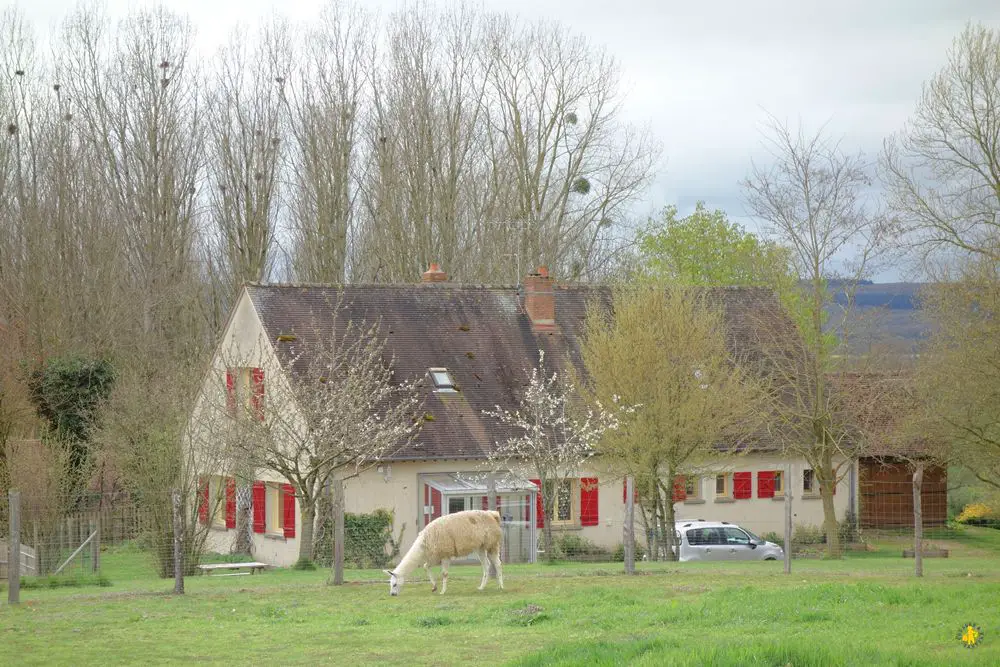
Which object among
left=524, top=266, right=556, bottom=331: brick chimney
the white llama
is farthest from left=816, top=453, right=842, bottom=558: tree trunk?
the white llama

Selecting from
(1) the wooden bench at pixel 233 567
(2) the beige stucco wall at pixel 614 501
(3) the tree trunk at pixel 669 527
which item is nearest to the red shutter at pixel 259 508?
Result: (2) the beige stucco wall at pixel 614 501

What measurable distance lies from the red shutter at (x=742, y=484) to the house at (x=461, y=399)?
0.04m

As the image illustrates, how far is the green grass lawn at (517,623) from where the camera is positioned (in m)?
11.4

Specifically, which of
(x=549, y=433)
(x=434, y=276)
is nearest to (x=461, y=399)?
(x=549, y=433)

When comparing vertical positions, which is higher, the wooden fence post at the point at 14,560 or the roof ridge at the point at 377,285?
the roof ridge at the point at 377,285

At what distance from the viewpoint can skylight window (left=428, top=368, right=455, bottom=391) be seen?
35062 mm

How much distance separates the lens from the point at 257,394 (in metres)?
28.5

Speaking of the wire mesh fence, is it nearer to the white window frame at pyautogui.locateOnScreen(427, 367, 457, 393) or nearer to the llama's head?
the llama's head

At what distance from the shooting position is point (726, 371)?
30.7 m

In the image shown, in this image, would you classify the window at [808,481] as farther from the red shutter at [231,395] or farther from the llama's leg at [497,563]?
the llama's leg at [497,563]

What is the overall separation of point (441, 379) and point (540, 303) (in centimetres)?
471

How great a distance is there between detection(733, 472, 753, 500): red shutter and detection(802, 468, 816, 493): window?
2.08 metres

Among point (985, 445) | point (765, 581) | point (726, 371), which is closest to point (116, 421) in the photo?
point (726, 371)

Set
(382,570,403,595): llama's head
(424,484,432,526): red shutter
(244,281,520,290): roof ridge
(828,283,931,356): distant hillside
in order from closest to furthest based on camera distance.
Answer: (382,570,403,595): llama's head, (424,484,432,526): red shutter, (828,283,931,356): distant hillside, (244,281,520,290): roof ridge
